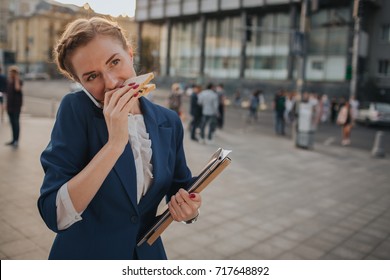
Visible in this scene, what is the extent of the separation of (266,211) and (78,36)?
4714 mm

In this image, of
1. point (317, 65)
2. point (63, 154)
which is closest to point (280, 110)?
point (63, 154)

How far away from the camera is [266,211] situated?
5535 millimetres

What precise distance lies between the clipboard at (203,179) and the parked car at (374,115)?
22.8 m

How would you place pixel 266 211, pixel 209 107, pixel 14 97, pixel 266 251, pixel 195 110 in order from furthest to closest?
1. pixel 195 110
2. pixel 209 107
3. pixel 14 97
4. pixel 266 211
5. pixel 266 251

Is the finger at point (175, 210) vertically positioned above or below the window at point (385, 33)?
below

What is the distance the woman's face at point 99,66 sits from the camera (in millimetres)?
1338

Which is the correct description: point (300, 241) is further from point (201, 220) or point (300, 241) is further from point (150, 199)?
point (150, 199)

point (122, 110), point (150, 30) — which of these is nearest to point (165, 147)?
point (122, 110)

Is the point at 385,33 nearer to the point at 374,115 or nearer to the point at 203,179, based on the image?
the point at 374,115

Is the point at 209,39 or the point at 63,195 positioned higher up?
the point at 209,39

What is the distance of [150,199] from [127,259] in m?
0.28

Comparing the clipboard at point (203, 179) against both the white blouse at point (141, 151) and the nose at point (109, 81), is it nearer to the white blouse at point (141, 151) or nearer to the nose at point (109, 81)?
the white blouse at point (141, 151)

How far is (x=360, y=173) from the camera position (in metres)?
8.78

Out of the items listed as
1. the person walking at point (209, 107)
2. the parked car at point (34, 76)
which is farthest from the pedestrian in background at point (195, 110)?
the parked car at point (34, 76)
